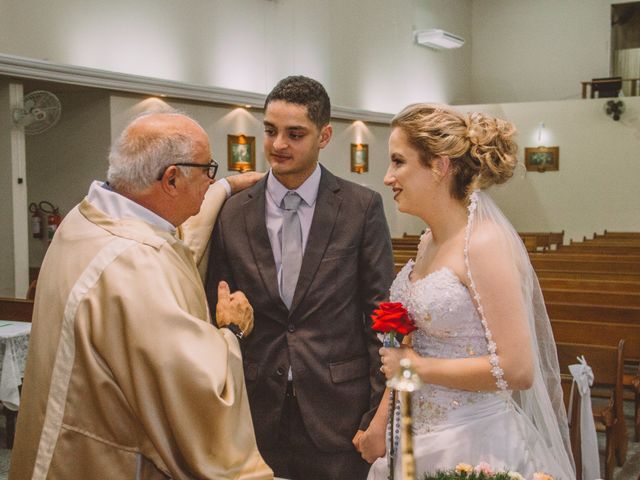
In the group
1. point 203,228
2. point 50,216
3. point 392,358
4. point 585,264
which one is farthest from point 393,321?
point 50,216

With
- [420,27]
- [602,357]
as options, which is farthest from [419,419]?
[420,27]

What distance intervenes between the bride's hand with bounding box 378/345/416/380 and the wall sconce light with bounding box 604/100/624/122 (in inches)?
568

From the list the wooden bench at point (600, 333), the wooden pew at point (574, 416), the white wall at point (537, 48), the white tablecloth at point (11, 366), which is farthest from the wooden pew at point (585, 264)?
the white wall at point (537, 48)

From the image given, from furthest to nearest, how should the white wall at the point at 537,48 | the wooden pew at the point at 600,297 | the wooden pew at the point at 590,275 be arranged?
the white wall at the point at 537,48
the wooden pew at the point at 590,275
the wooden pew at the point at 600,297

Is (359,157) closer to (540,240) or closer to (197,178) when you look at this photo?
(540,240)

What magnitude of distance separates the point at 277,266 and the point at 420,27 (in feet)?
50.5

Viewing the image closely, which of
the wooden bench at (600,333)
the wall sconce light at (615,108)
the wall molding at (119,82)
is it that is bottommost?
the wooden bench at (600,333)

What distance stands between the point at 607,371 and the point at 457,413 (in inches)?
88.6

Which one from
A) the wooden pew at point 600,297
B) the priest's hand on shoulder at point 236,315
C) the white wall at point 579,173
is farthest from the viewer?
the white wall at point 579,173

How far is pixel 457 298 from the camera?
7.22ft

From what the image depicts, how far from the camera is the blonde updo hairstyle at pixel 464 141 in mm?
2229

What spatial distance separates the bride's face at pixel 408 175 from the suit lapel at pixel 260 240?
473mm

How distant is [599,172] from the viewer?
15773 mm

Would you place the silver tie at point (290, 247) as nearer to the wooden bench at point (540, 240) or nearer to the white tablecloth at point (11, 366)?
the white tablecloth at point (11, 366)
